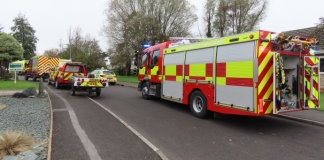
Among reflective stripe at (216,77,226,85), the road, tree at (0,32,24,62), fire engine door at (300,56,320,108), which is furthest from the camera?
tree at (0,32,24,62)

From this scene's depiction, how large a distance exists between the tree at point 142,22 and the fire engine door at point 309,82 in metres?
26.2

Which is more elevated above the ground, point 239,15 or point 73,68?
point 239,15

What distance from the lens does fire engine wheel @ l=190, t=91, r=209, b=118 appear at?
7762 mm

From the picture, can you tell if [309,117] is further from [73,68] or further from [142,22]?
[142,22]

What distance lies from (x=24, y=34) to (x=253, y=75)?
6812 cm

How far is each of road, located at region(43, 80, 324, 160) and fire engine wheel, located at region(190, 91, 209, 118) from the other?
8.8 inches

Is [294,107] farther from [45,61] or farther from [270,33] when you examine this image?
[45,61]

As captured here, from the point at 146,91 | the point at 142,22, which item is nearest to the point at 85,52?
the point at 142,22

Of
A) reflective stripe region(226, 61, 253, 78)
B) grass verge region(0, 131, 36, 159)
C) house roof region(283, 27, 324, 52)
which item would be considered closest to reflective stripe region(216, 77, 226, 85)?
reflective stripe region(226, 61, 253, 78)

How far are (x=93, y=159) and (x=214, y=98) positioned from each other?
4.15 meters

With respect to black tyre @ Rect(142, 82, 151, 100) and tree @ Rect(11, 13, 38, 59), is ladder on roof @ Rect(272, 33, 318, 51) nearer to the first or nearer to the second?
black tyre @ Rect(142, 82, 151, 100)

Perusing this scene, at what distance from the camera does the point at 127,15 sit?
1367 inches

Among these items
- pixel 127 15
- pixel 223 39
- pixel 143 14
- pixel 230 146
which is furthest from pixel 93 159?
pixel 127 15

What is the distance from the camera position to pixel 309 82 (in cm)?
674
